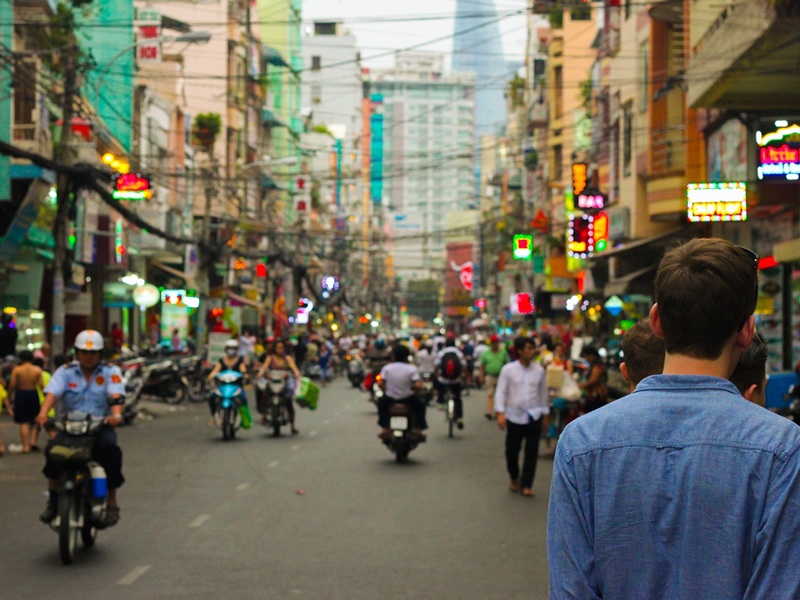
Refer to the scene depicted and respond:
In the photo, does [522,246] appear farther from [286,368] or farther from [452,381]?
[286,368]

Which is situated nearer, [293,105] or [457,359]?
[457,359]

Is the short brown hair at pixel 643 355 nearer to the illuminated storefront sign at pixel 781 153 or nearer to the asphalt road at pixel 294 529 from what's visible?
the asphalt road at pixel 294 529

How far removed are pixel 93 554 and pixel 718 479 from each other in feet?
27.1

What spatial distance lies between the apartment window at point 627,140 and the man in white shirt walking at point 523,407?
2263 cm

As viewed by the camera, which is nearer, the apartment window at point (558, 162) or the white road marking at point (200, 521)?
the white road marking at point (200, 521)

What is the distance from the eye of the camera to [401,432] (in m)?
17.6

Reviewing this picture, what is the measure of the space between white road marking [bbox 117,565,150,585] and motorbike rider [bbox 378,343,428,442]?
27.4ft

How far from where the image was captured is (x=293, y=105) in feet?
333

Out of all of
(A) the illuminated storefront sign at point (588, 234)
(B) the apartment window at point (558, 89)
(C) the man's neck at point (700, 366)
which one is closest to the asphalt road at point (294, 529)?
(C) the man's neck at point (700, 366)

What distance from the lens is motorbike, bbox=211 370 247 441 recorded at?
21.2m

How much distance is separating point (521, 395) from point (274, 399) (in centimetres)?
888

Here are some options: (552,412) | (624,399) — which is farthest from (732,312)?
(552,412)

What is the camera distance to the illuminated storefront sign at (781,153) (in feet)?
66.8

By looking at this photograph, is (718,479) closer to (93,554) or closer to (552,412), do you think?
(93,554)
